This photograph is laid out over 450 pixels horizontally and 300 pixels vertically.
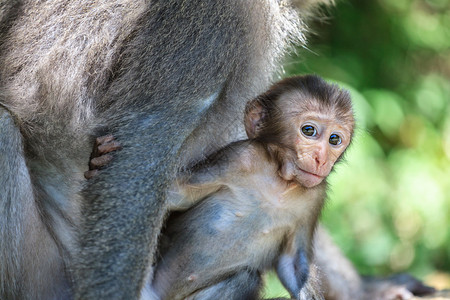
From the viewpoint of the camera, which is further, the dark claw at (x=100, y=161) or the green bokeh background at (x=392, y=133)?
the green bokeh background at (x=392, y=133)

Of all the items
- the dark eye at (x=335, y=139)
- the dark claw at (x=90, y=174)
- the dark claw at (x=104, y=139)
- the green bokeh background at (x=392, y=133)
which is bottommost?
the green bokeh background at (x=392, y=133)

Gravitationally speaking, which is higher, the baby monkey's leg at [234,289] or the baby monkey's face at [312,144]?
the baby monkey's face at [312,144]

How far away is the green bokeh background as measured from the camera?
629cm

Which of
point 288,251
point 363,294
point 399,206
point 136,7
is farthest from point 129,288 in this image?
point 399,206

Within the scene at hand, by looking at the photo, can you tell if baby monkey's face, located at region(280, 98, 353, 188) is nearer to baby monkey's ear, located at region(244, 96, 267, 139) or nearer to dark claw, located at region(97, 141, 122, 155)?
baby monkey's ear, located at region(244, 96, 267, 139)

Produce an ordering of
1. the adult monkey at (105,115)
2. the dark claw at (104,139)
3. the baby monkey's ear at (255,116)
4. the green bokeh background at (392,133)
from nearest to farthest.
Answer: the adult monkey at (105,115) < the dark claw at (104,139) < the baby monkey's ear at (255,116) < the green bokeh background at (392,133)

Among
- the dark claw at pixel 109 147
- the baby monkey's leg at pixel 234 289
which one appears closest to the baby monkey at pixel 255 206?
the baby monkey's leg at pixel 234 289

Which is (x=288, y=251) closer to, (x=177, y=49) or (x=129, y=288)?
(x=129, y=288)

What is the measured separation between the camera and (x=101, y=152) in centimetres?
319

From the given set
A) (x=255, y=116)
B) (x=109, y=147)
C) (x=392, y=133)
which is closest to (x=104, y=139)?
(x=109, y=147)

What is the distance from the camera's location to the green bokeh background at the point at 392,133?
247 inches

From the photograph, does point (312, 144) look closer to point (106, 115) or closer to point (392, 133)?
point (106, 115)

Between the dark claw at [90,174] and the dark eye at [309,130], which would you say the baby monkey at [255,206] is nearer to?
the dark eye at [309,130]

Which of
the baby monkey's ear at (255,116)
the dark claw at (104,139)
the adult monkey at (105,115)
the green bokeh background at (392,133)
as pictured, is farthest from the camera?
the green bokeh background at (392,133)
